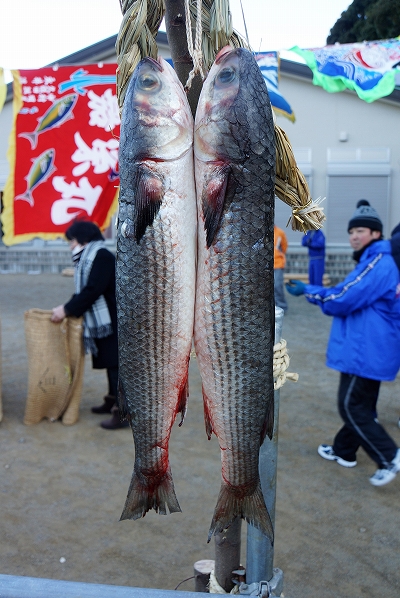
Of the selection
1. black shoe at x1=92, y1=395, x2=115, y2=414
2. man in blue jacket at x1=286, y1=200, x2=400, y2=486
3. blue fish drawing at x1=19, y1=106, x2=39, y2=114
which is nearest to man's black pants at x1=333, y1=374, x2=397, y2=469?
man in blue jacket at x1=286, y1=200, x2=400, y2=486

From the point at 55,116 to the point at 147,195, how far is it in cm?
433

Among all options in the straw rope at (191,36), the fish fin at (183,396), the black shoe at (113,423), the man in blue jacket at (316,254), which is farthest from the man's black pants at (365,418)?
the man in blue jacket at (316,254)

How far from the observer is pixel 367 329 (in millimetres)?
3996

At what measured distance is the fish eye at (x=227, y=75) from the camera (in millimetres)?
1177

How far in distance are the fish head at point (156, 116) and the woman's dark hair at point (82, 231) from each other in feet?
12.2

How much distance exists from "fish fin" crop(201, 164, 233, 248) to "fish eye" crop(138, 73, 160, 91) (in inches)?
8.9

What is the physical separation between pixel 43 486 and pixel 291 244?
10.9 meters

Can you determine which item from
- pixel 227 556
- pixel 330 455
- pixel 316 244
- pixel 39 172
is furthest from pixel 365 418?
pixel 316 244

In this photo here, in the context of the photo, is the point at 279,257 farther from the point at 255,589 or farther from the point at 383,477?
the point at 255,589

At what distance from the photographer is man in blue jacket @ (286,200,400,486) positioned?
3.90 metres

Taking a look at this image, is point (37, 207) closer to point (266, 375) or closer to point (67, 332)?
point (67, 332)

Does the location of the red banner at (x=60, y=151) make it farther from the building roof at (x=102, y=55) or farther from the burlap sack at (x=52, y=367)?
the building roof at (x=102, y=55)

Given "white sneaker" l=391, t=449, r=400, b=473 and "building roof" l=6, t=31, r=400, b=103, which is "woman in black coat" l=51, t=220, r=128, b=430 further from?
"building roof" l=6, t=31, r=400, b=103

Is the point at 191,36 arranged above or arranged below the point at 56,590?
above
